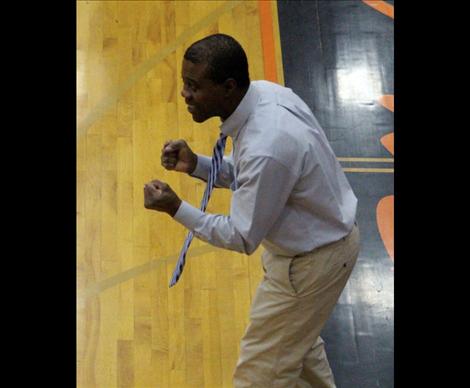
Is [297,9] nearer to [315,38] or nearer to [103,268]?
[315,38]

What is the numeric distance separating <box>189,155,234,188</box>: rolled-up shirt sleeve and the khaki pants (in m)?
0.34

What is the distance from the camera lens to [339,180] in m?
3.59

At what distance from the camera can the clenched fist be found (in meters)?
3.44

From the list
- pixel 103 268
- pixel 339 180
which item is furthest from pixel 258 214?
pixel 103 268

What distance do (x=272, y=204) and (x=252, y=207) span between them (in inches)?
2.8

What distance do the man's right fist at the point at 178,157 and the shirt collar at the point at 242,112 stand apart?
15.1 inches

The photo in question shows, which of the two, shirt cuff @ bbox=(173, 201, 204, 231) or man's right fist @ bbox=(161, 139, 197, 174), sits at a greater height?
man's right fist @ bbox=(161, 139, 197, 174)

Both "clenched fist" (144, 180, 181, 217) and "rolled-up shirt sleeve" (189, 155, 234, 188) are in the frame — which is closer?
"clenched fist" (144, 180, 181, 217)

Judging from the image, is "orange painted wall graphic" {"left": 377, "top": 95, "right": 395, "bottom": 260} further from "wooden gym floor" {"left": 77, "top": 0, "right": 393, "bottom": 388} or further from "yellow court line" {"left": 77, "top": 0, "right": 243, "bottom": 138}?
"yellow court line" {"left": 77, "top": 0, "right": 243, "bottom": 138}

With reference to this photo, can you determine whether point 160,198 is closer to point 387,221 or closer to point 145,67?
point 387,221


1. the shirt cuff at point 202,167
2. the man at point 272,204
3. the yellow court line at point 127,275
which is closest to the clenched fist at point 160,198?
the man at point 272,204

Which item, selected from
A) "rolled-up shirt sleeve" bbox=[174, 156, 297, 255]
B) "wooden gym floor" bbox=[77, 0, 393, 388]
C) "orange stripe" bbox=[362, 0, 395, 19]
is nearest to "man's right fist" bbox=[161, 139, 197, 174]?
"rolled-up shirt sleeve" bbox=[174, 156, 297, 255]

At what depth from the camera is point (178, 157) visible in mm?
3822

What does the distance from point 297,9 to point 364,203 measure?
162 centimetres
